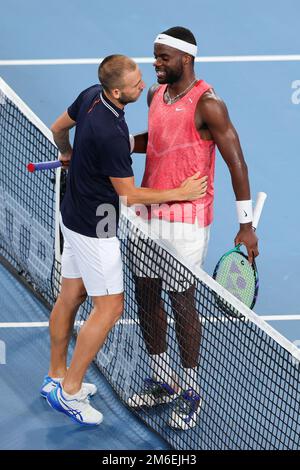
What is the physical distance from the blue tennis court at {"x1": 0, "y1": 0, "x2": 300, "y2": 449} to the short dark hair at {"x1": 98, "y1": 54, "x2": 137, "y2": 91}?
6.39 ft

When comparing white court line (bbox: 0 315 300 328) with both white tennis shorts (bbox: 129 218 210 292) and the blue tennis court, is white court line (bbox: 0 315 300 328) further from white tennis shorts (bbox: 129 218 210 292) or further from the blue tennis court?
white tennis shorts (bbox: 129 218 210 292)

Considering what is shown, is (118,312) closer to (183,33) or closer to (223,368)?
(223,368)

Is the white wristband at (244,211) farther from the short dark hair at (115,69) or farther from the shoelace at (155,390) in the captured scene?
the shoelace at (155,390)

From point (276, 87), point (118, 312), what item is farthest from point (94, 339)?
point (276, 87)

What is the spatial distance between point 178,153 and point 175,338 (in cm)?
124

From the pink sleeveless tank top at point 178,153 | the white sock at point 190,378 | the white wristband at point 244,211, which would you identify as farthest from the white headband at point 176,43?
the white sock at point 190,378

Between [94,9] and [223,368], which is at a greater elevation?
[94,9]

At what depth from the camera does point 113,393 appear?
6.76 m

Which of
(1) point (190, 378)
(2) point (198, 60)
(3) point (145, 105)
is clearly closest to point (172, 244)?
(1) point (190, 378)

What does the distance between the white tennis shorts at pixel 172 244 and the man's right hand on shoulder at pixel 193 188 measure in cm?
28

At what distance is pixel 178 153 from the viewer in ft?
19.9

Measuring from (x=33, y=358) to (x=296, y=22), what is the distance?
4953 millimetres

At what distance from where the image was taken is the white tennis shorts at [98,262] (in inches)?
236

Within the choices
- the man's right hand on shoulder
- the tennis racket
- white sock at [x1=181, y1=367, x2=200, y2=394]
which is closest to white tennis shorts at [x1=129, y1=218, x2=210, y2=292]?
the tennis racket
